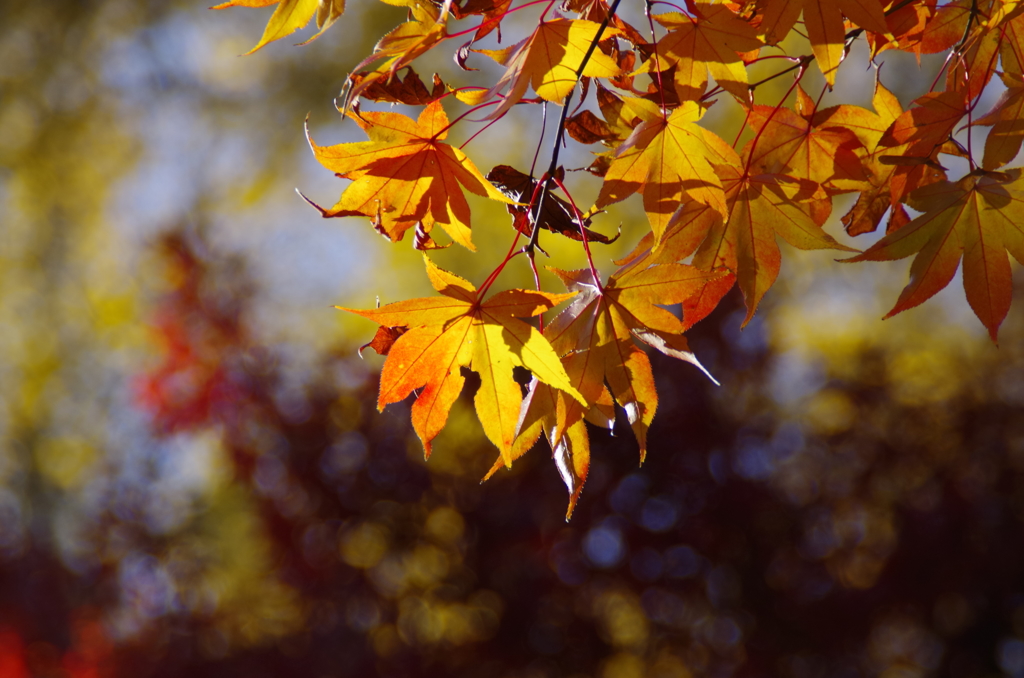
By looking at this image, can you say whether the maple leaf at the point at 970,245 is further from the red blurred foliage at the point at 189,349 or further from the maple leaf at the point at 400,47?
the red blurred foliage at the point at 189,349

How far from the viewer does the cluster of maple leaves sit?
0.61 metres

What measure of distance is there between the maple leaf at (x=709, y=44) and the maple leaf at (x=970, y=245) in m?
0.20

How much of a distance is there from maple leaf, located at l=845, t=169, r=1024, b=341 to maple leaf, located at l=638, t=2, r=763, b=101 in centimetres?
20

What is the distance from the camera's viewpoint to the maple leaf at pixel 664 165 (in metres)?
0.61

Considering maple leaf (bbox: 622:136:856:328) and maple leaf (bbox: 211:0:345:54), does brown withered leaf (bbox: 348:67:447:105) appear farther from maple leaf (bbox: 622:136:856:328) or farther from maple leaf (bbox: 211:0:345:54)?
maple leaf (bbox: 622:136:856:328)

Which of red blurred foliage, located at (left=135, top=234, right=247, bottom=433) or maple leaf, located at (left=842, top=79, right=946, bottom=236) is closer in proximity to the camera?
maple leaf, located at (left=842, top=79, right=946, bottom=236)

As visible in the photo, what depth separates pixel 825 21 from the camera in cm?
59

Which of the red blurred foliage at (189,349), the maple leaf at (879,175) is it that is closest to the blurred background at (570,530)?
the red blurred foliage at (189,349)

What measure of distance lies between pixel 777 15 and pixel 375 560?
2.71m

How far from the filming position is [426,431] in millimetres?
674

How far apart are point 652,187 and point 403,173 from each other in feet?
0.76

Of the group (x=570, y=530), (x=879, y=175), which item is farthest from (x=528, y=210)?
(x=570, y=530)

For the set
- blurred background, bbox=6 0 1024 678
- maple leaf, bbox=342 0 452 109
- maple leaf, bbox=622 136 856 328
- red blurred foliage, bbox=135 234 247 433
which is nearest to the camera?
maple leaf, bbox=342 0 452 109

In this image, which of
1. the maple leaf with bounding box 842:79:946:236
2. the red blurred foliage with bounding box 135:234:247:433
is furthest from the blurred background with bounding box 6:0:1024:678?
the maple leaf with bounding box 842:79:946:236
